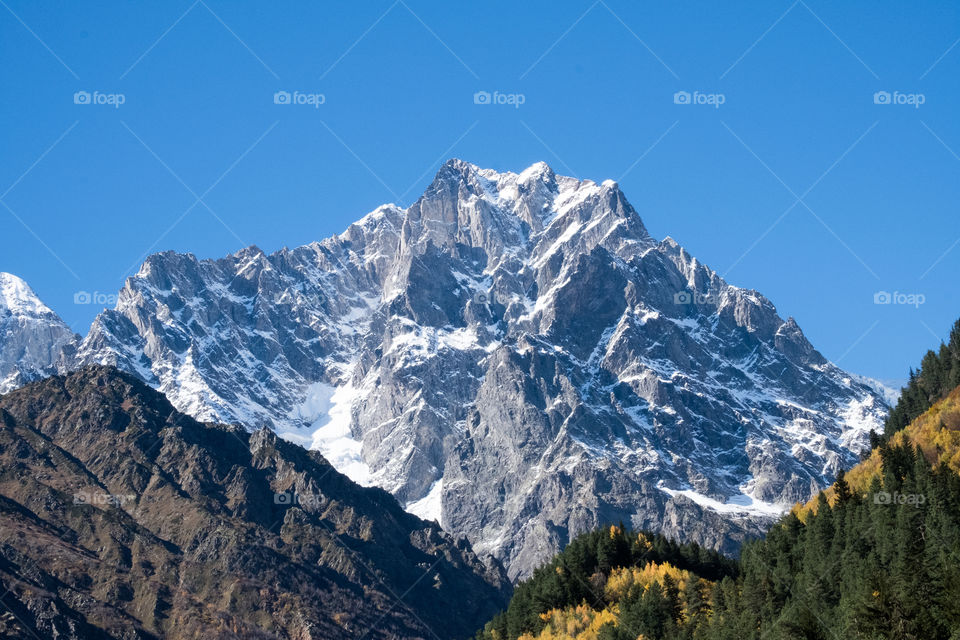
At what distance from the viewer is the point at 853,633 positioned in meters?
125

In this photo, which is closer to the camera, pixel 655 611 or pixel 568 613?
pixel 655 611

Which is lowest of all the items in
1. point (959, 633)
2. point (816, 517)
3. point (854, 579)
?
point (959, 633)

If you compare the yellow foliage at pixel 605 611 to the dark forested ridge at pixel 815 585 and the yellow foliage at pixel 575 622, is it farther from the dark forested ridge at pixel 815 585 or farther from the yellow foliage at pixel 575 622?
the dark forested ridge at pixel 815 585

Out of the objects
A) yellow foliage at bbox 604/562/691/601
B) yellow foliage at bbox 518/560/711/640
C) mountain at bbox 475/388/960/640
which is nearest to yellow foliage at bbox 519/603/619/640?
yellow foliage at bbox 518/560/711/640

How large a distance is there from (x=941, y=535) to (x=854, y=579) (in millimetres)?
11440

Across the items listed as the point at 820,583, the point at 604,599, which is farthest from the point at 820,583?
the point at 604,599

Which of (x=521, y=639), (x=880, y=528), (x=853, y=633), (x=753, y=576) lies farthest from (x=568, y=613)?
(x=853, y=633)

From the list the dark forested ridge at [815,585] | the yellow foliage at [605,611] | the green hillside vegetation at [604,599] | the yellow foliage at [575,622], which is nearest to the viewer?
the dark forested ridge at [815,585]

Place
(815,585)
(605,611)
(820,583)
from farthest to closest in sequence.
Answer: (605,611)
(820,583)
(815,585)

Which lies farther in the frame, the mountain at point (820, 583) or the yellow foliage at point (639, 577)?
the yellow foliage at point (639, 577)

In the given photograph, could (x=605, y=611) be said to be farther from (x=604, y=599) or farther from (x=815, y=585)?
(x=815, y=585)

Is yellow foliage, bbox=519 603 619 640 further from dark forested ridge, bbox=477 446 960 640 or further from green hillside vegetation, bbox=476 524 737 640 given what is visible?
dark forested ridge, bbox=477 446 960 640

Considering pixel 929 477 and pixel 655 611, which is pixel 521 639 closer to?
pixel 655 611

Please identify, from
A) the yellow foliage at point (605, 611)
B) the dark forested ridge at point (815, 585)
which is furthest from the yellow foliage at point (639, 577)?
the dark forested ridge at point (815, 585)
